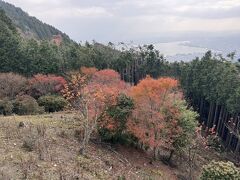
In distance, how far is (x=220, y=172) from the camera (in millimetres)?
17641

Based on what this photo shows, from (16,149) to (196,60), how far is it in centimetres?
3258

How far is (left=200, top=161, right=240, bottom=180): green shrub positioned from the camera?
693 inches

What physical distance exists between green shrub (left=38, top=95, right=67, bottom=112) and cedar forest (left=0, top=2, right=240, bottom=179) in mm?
80

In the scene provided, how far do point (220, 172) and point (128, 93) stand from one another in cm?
880

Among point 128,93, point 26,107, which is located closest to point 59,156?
point 128,93

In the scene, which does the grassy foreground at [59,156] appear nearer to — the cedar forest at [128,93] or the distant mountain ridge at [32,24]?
the cedar forest at [128,93]

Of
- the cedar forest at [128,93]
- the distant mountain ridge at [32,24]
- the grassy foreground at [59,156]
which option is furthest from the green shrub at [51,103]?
the distant mountain ridge at [32,24]

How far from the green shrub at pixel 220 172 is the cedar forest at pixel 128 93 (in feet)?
18.8

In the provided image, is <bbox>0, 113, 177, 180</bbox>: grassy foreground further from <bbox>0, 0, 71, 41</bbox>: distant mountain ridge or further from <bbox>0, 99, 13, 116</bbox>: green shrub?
<bbox>0, 0, 71, 41</bbox>: distant mountain ridge

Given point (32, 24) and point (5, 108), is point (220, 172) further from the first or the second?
point (32, 24)

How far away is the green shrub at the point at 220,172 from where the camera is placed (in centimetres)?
1759

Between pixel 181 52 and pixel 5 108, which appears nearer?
pixel 5 108

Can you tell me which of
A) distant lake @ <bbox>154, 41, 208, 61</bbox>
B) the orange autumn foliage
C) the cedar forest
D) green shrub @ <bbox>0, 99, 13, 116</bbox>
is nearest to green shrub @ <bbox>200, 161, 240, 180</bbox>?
the cedar forest

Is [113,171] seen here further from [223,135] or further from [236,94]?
[223,135]
